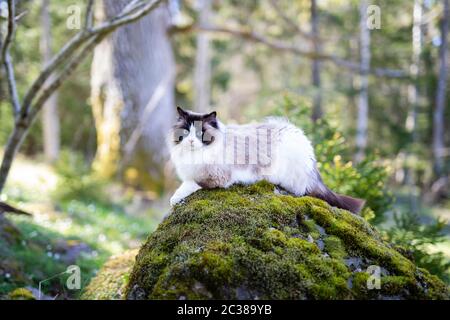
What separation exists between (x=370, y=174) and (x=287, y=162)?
2099 mm

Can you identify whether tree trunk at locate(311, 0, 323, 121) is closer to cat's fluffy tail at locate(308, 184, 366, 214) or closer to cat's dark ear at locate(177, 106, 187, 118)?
cat's fluffy tail at locate(308, 184, 366, 214)

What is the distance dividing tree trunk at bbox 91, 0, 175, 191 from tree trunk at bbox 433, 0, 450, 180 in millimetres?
10719

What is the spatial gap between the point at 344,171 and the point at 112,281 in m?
3.30

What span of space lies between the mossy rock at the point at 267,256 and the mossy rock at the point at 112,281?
81cm

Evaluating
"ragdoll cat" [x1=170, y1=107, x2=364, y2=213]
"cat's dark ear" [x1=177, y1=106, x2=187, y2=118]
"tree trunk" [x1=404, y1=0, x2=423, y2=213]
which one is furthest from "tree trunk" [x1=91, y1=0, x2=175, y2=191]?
"tree trunk" [x1=404, y1=0, x2=423, y2=213]

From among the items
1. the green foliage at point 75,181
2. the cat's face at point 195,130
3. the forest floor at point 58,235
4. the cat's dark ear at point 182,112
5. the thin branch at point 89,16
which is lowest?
the forest floor at point 58,235

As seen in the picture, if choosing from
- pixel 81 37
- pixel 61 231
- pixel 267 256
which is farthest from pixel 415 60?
pixel 267 256

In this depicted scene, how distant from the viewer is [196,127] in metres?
4.32

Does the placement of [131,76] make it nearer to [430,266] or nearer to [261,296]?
[430,266]

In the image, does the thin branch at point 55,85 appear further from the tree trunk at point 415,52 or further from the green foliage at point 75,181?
the tree trunk at point 415,52

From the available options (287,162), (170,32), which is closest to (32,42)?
(170,32)

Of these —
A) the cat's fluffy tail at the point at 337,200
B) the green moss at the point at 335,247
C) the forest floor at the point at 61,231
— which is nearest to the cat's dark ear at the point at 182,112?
the cat's fluffy tail at the point at 337,200

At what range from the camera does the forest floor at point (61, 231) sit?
5.17m

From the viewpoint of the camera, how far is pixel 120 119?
11.1 metres
